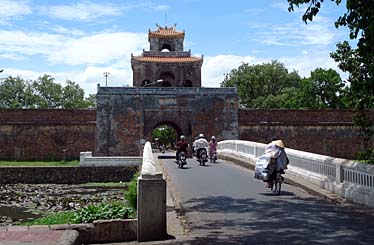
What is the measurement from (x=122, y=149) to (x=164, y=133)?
26.4 metres

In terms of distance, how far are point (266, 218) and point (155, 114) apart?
25.3m

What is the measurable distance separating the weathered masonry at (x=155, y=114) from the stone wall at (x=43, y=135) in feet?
5.42

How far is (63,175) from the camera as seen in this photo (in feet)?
85.7

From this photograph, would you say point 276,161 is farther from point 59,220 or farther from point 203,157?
point 203,157

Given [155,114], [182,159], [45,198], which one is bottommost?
[45,198]

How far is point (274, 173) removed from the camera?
994cm

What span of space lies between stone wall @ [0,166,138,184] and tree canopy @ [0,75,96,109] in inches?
1235

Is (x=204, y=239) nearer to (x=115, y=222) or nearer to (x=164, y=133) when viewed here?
(x=115, y=222)

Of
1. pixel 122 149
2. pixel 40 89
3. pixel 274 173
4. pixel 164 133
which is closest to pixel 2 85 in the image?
pixel 40 89

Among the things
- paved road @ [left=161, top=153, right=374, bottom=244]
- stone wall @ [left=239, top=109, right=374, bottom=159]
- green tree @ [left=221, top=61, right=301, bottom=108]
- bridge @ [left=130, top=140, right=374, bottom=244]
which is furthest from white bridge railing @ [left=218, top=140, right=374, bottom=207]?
green tree @ [left=221, top=61, right=301, bottom=108]

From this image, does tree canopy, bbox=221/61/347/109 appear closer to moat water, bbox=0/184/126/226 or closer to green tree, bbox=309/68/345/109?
green tree, bbox=309/68/345/109

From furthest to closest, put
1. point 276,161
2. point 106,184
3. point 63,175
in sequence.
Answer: point 63,175 < point 106,184 < point 276,161

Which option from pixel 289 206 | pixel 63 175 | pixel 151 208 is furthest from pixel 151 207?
pixel 63 175

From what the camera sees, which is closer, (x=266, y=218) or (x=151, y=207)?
(x=151, y=207)
